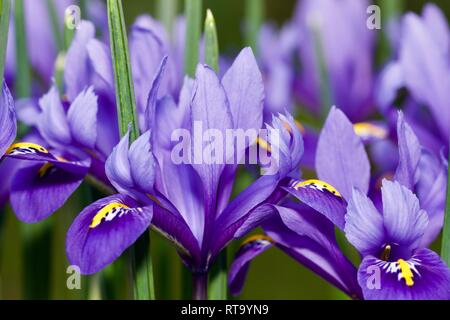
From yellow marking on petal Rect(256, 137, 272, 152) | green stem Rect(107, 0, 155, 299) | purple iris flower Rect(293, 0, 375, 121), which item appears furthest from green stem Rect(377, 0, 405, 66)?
green stem Rect(107, 0, 155, 299)

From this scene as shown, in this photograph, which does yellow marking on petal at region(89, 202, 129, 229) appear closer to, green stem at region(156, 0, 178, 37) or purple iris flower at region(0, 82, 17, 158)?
purple iris flower at region(0, 82, 17, 158)

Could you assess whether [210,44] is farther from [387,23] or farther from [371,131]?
[387,23]

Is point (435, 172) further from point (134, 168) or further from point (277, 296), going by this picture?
point (277, 296)

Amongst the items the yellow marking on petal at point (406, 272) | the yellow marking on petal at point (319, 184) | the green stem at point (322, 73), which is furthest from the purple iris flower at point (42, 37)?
the yellow marking on petal at point (406, 272)

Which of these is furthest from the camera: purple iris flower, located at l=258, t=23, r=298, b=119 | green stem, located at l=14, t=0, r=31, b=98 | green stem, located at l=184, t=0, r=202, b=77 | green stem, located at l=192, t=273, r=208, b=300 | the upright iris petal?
purple iris flower, located at l=258, t=23, r=298, b=119

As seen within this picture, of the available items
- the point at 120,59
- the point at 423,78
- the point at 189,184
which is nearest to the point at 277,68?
the point at 423,78
